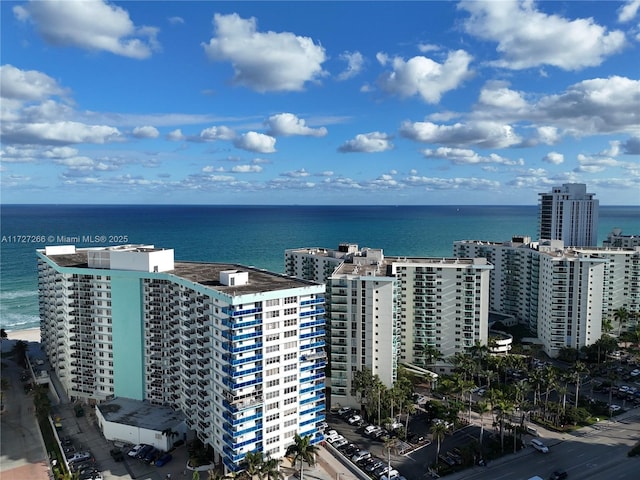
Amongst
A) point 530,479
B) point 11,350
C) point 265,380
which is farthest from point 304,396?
point 11,350

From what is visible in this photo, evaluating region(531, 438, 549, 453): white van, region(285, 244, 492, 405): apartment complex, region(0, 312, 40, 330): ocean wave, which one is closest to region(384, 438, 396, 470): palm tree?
region(285, 244, 492, 405): apartment complex

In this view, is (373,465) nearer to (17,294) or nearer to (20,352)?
(20,352)

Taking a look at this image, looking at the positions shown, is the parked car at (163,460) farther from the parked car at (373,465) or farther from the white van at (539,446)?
the white van at (539,446)

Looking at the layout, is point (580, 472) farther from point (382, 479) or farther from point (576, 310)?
point (576, 310)

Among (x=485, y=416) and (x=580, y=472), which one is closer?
(x=580, y=472)

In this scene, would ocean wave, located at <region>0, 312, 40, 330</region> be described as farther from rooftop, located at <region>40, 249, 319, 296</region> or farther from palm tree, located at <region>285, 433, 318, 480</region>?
palm tree, located at <region>285, 433, 318, 480</region>

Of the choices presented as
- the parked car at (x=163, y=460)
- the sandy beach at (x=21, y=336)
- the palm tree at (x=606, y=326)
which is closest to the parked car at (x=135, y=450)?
the parked car at (x=163, y=460)

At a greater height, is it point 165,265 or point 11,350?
point 165,265

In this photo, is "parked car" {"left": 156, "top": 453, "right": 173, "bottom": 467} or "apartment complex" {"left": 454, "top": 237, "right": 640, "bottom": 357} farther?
"apartment complex" {"left": 454, "top": 237, "right": 640, "bottom": 357}
